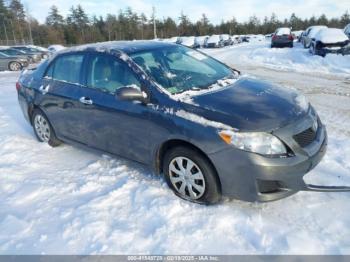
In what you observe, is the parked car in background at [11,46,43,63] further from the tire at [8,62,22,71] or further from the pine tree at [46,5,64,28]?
the pine tree at [46,5,64,28]

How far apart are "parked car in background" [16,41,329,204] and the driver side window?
1 cm

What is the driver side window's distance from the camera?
3891mm

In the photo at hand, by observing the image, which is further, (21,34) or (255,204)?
(21,34)

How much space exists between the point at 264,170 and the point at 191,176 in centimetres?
81

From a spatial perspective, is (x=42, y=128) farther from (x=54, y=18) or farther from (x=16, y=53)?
(x=54, y=18)

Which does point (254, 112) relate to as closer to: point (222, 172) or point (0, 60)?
point (222, 172)

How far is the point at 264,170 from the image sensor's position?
297cm

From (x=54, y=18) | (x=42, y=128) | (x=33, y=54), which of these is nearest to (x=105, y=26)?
(x=54, y=18)

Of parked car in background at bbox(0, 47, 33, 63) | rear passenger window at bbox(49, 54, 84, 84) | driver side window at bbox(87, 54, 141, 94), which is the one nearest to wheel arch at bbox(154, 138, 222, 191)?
driver side window at bbox(87, 54, 141, 94)

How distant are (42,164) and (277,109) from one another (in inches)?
134

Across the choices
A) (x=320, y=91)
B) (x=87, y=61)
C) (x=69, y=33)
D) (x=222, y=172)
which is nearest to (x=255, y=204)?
(x=222, y=172)

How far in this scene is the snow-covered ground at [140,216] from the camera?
2904mm

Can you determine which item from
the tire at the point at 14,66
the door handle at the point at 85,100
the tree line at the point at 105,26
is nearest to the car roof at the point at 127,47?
the door handle at the point at 85,100

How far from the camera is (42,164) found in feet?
15.7
